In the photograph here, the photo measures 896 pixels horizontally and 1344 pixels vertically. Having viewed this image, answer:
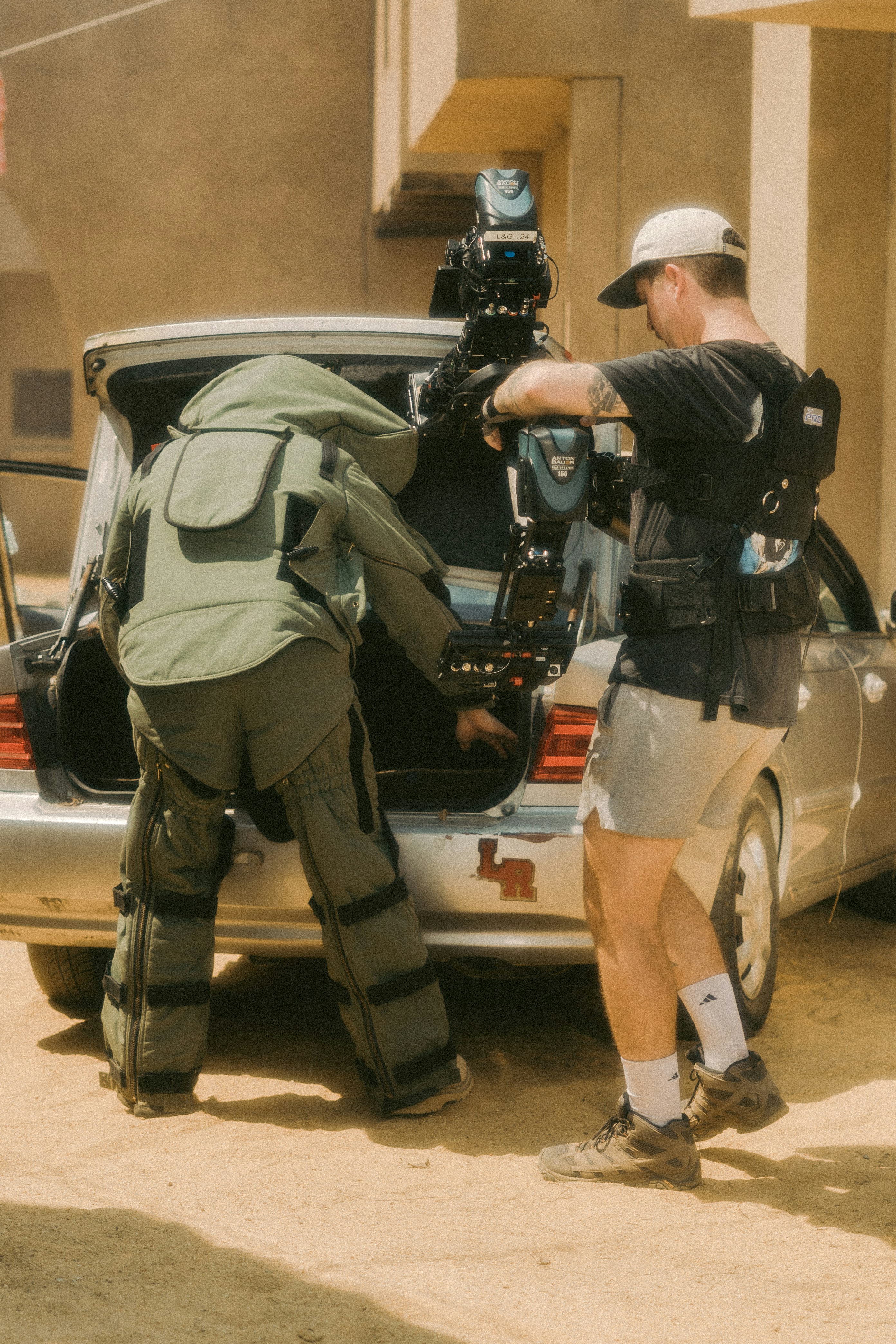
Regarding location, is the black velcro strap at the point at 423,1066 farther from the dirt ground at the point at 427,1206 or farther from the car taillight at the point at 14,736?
the car taillight at the point at 14,736

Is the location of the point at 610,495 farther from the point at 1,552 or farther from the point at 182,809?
the point at 1,552

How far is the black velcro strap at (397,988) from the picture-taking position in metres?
3.56

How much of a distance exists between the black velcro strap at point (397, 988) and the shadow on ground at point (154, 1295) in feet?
2.64

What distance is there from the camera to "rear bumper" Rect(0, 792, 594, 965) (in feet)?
11.8

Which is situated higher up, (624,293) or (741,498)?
(624,293)

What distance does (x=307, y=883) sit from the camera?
12.0 ft

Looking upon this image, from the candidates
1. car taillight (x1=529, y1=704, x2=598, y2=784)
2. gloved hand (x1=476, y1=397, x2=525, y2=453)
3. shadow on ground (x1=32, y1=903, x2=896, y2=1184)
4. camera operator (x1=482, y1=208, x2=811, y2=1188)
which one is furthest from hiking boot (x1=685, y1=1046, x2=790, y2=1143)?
gloved hand (x1=476, y1=397, x2=525, y2=453)

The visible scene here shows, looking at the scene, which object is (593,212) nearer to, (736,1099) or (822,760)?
(822,760)

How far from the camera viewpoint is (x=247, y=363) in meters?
3.78

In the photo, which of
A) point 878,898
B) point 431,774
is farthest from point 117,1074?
point 878,898

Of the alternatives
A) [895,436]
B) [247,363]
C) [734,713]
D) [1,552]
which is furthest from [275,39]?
[734,713]

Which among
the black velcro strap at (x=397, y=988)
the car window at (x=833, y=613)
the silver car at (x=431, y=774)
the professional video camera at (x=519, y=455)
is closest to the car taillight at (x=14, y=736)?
the silver car at (x=431, y=774)

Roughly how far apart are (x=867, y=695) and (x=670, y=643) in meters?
2.15

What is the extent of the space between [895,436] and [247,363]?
4344mm
